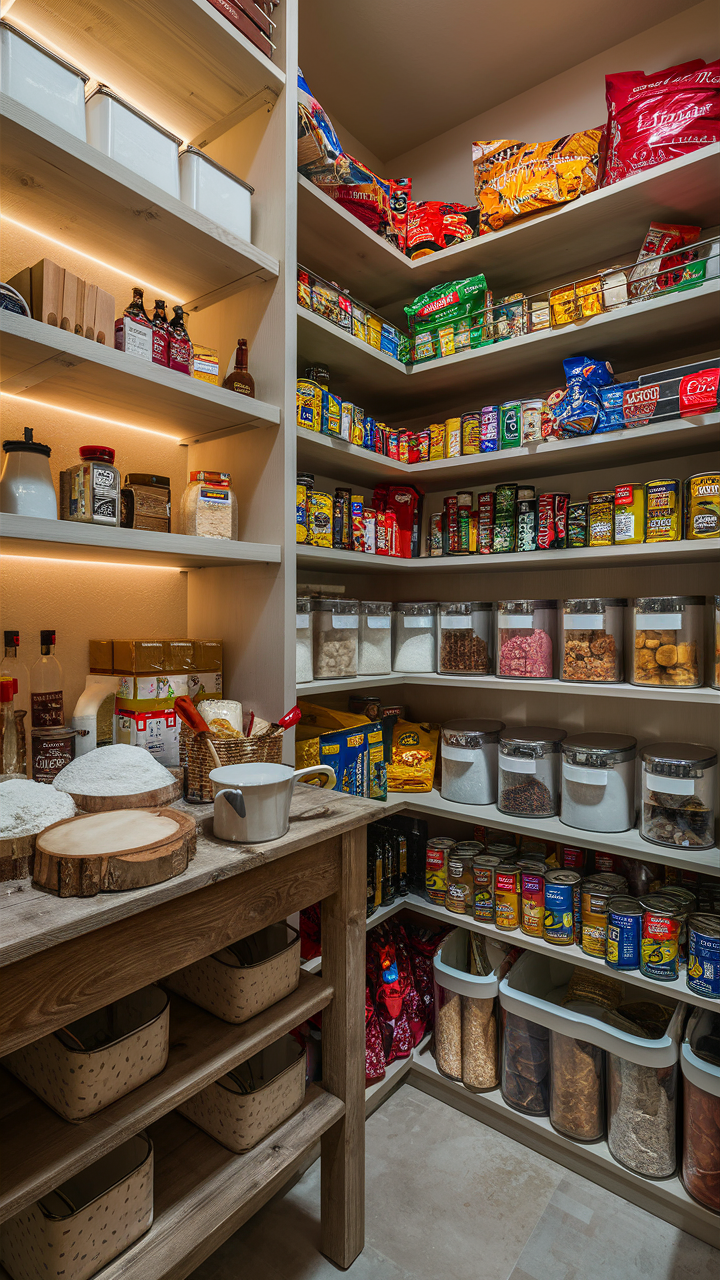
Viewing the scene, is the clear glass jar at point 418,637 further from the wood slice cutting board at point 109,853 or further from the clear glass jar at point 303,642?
the wood slice cutting board at point 109,853

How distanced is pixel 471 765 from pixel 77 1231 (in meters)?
1.40

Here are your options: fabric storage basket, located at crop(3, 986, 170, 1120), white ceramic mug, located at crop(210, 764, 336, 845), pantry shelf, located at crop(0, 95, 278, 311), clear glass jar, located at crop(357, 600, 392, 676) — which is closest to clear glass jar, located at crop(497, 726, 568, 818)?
clear glass jar, located at crop(357, 600, 392, 676)

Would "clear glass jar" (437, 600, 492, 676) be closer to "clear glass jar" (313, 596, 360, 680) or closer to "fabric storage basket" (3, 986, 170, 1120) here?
"clear glass jar" (313, 596, 360, 680)

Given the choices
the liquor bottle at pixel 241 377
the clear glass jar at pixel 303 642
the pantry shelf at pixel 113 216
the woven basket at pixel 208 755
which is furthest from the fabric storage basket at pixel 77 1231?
the pantry shelf at pixel 113 216

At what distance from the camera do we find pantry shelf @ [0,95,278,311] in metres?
1.08

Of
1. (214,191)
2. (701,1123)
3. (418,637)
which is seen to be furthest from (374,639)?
(701,1123)

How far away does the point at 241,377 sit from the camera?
1506 mm

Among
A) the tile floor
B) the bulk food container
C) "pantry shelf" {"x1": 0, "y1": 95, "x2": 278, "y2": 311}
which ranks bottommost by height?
the tile floor

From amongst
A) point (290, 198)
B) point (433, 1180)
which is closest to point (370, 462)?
point (290, 198)

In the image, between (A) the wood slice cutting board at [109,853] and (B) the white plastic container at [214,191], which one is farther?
(B) the white plastic container at [214,191]

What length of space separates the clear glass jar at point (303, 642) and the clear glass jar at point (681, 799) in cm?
95

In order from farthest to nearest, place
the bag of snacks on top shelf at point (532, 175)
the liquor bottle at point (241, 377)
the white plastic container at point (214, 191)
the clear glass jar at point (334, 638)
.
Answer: the clear glass jar at point (334, 638), the bag of snacks on top shelf at point (532, 175), the liquor bottle at point (241, 377), the white plastic container at point (214, 191)

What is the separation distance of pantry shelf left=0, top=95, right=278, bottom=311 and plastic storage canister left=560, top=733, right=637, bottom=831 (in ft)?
4.90

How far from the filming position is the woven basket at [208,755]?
1.21 m
